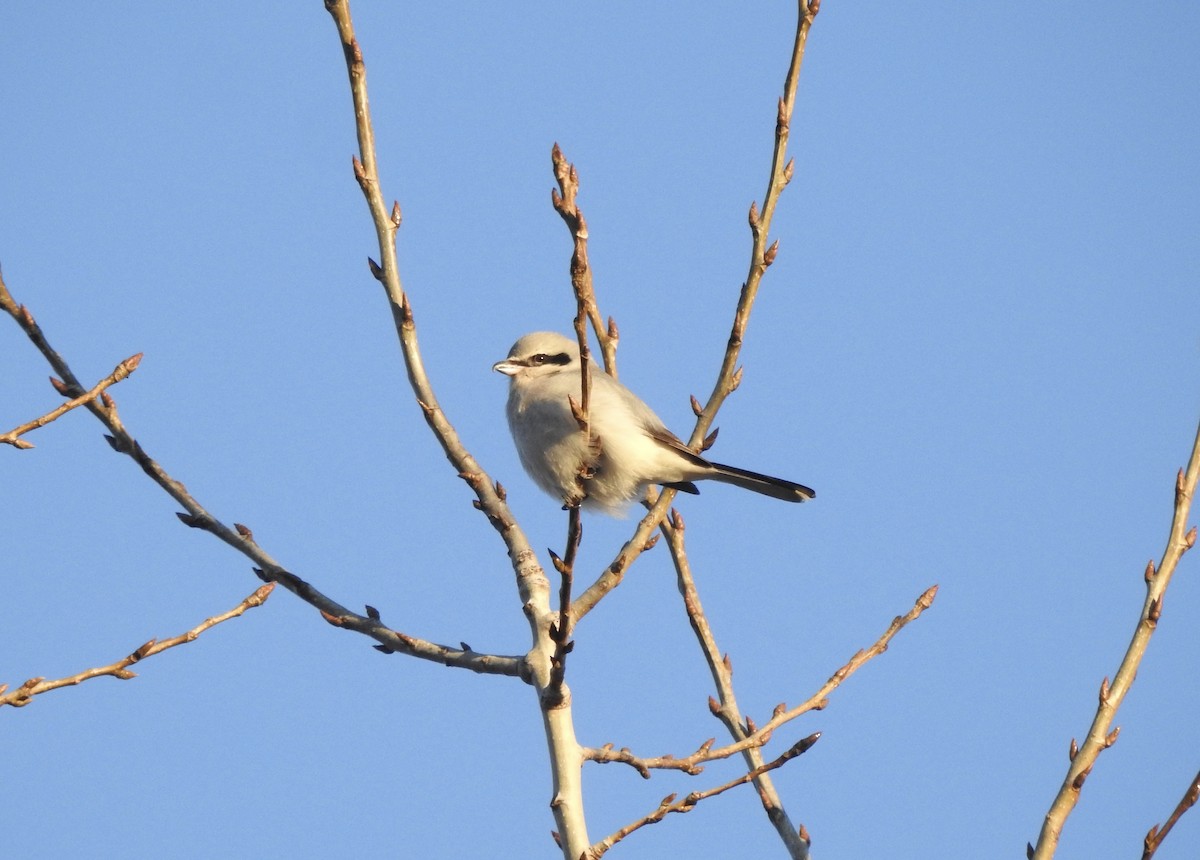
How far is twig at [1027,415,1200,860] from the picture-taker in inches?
104

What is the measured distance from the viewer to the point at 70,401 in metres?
2.71

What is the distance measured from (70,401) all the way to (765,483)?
7.71 feet

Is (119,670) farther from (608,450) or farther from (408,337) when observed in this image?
(608,450)

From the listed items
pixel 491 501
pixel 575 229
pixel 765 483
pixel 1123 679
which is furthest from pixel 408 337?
pixel 1123 679

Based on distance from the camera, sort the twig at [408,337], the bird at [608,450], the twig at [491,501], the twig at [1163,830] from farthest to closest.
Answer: the bird at [608,450], the twig at [408,337], the twig at [491,501], the twig at [1163,830]

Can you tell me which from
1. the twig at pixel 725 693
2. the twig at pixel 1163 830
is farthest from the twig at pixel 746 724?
the twig at pixel 1163 830

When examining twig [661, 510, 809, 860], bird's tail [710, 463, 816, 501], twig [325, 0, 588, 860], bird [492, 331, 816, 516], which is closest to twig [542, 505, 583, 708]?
twig [325, 0, 588, 860]

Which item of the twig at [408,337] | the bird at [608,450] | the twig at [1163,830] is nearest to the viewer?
the twig at [1163,830]

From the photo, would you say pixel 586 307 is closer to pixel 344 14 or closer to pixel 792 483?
pixel 344 14

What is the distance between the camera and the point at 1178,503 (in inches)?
109

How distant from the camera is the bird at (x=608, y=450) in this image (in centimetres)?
404

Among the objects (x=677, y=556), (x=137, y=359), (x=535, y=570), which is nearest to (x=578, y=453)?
(x=677, y=556)

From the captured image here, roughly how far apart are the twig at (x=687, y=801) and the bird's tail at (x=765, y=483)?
128 cm

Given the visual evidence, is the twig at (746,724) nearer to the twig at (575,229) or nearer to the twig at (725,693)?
the twig at (725,693)
